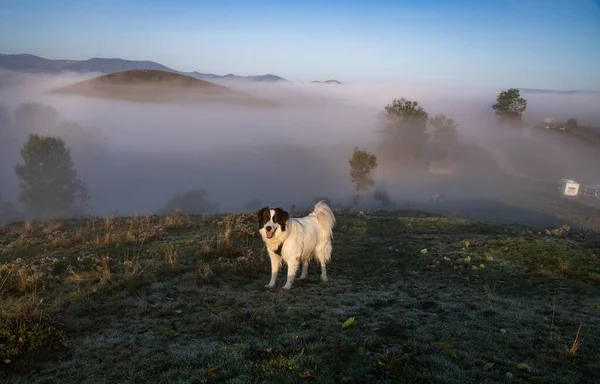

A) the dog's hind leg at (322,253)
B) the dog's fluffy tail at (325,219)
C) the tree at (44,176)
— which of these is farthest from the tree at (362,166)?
the dog's hind leg at (322,253)

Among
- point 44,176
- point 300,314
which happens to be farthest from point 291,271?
point 44,176

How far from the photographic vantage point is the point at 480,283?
11422 mm

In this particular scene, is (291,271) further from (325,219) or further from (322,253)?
(325,219)

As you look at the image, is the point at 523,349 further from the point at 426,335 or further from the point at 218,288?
the point at 218,288

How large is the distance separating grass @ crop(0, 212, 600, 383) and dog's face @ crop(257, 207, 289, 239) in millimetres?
1611


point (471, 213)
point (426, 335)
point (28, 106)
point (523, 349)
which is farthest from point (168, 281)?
point (28, 106)

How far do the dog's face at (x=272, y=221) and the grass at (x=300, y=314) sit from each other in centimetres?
161

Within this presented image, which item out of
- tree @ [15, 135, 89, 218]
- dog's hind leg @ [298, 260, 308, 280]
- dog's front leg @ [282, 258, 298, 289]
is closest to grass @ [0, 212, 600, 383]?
dog's front leg @ [282, 258, 298, 289]

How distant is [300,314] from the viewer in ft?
26.9

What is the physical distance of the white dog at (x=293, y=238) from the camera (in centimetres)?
1017

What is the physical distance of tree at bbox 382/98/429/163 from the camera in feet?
309

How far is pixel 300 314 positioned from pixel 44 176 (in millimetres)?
93353

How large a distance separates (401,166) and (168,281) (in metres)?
108

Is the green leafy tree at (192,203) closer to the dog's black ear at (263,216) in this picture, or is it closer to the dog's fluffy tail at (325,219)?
the dog's fluffy tail at (325,219)
